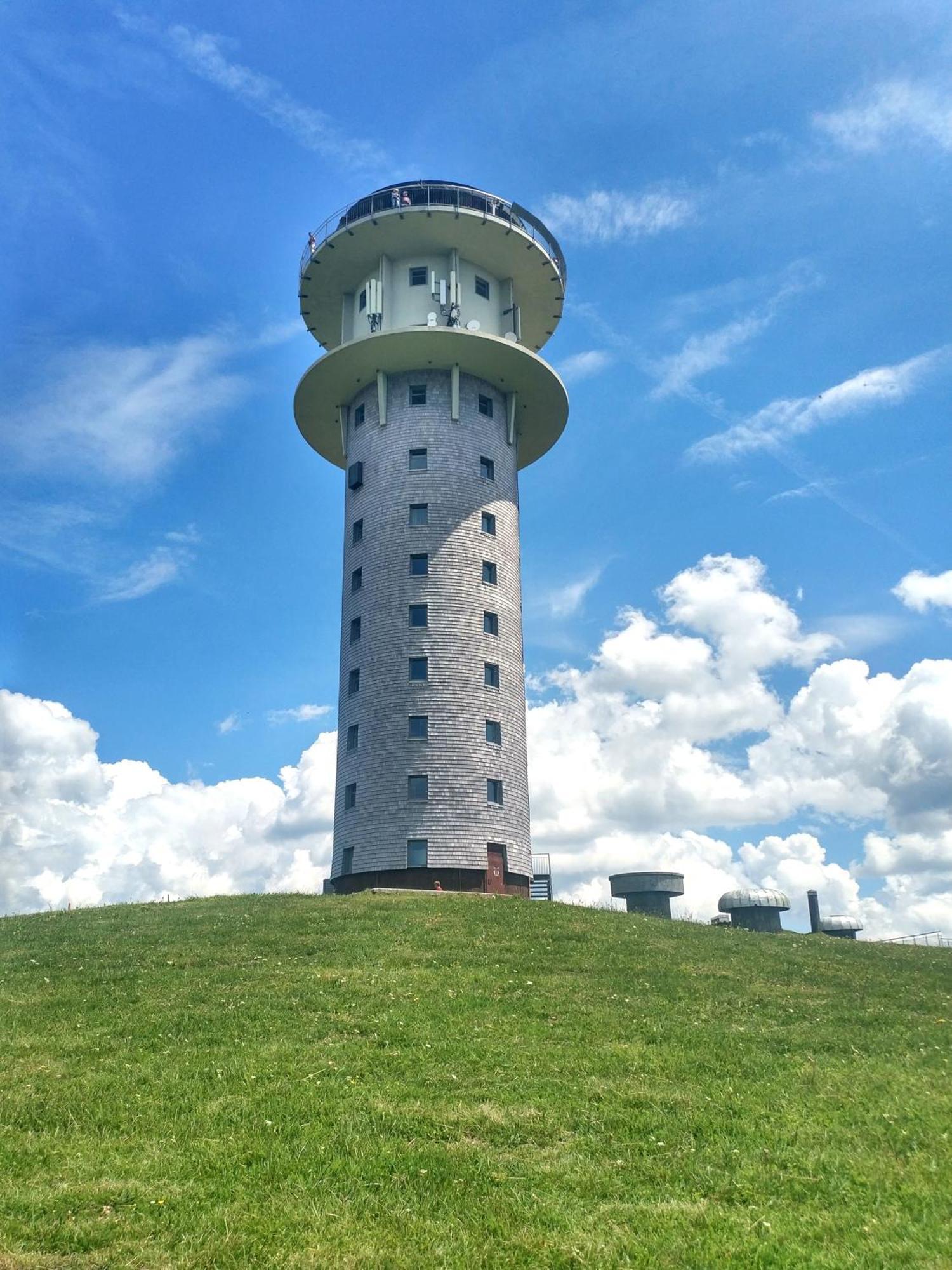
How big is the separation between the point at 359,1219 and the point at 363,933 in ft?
55.0

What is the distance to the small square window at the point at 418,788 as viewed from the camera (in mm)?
42625

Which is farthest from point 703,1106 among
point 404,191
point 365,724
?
point 404,191

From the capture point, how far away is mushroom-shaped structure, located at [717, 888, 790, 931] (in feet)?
176

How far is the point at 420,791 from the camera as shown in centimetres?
4275

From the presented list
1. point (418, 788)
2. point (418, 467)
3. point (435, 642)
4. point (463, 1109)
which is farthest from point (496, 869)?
point (463, 1109)

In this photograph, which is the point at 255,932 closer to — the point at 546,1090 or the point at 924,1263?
the point at 546,1090

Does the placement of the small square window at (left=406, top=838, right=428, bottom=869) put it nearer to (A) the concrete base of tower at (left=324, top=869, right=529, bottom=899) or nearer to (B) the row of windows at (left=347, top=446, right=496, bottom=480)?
(A) the concrete base of tower at (left=324, top=869, right=529, bottom=899)

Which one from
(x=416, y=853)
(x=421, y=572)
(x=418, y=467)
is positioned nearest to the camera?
(x=416, y=853)

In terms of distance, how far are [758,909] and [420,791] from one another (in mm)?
21518

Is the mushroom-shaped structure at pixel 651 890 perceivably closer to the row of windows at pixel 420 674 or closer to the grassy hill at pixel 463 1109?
the row of windows at pixel 420 674

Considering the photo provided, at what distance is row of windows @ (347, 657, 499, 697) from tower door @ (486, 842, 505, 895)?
689 cm

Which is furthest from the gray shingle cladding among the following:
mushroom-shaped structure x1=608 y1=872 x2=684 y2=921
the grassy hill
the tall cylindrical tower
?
the grassy hill

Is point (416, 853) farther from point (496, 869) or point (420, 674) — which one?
point (420, 674)

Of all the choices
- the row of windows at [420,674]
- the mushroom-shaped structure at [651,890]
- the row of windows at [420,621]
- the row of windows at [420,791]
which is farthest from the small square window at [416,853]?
the mushroom-shaped structure at [651,890]
